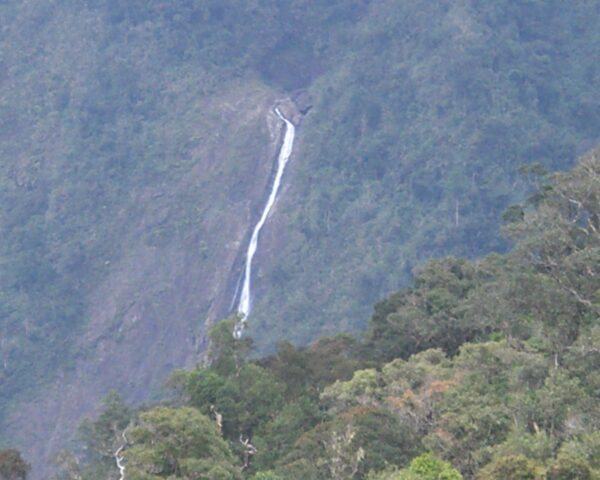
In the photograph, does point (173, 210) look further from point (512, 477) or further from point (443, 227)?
point (512, 477)

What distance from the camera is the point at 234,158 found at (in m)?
62.0

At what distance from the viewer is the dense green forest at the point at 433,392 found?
18.1m

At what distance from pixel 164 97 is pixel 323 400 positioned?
44.9 meters

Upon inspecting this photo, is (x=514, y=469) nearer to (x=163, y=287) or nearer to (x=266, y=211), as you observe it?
(x=163, y=287)

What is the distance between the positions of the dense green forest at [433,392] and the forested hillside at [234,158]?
80.0 ft

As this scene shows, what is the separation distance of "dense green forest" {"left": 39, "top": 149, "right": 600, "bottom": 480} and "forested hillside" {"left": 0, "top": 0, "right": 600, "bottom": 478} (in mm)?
24370

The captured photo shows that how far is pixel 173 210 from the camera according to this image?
200 ft

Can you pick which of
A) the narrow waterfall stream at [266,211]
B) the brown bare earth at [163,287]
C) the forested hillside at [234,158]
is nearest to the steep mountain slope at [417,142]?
the forested hillside at [234,158]

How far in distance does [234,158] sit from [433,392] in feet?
138

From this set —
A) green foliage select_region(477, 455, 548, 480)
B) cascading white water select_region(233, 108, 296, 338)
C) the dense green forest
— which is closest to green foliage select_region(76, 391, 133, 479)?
the dense green forest

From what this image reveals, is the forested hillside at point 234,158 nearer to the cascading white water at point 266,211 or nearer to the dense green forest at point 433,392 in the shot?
the cascading white water at point 266,211

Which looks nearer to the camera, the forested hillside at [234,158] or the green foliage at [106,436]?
the green foliage at [106,436]

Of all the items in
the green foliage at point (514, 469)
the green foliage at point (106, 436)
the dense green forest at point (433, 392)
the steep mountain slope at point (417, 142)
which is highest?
the green foliage at point (514, 469)

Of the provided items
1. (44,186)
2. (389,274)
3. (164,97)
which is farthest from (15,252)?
(389,274)
